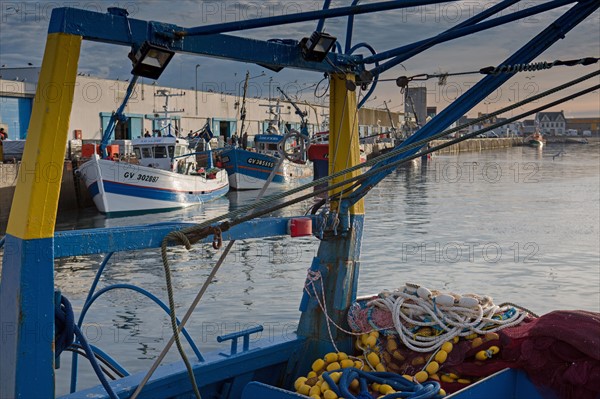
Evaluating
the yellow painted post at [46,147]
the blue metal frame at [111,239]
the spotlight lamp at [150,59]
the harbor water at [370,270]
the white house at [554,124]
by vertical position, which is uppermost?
the white house at [554,124]

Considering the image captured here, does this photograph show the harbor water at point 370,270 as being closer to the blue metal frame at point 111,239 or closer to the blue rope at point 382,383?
the blue metal frame at point 111,239

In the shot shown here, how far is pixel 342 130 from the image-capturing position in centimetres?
545

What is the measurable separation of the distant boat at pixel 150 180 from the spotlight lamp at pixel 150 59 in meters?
24.1

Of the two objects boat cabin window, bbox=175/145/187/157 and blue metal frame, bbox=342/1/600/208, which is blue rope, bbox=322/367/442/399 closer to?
blue metal frame, bbox=342/1/600/208

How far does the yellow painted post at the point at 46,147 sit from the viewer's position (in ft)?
10.9

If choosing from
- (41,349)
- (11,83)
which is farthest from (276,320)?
(11,83)

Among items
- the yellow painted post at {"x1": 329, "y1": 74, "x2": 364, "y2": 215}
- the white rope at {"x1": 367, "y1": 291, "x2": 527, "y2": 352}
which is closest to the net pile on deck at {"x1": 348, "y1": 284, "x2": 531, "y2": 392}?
the white rope at {"x1": 367, "y1": 291, "x2": 527, "y2": 352}

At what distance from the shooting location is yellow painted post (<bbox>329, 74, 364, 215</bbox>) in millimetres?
5363

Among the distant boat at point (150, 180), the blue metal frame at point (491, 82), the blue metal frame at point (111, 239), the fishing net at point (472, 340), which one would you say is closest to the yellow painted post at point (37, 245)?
the blue metal frame at point (111, 239)

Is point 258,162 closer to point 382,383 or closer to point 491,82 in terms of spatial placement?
point 491,82

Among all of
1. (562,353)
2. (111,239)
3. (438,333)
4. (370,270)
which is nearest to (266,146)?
(370,270)

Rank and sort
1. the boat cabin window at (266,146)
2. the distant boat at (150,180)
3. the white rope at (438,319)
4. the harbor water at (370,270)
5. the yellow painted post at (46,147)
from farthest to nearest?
the boat cabin window at (266,146) < the distant boat at (150,180) < the harbor water at (370,270) < the white rope at (438,319) < the yellow painted post at (46,147)

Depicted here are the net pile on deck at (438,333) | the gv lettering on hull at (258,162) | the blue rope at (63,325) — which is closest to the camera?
the blue rope at (63,325)

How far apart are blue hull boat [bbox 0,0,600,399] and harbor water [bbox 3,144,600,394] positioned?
2.12ft
